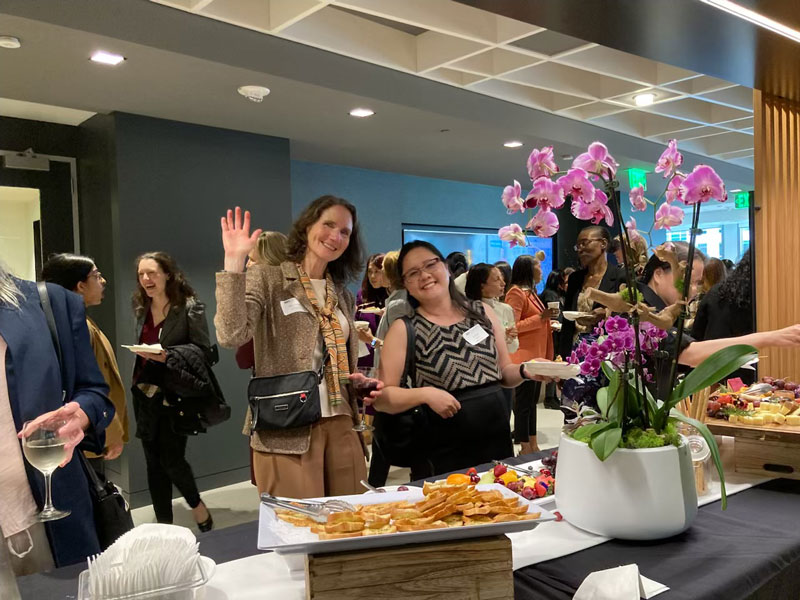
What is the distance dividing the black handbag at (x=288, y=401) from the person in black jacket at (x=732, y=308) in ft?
6.98

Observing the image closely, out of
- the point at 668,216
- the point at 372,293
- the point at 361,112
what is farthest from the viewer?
the point at 372,293

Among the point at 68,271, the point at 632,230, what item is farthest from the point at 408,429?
the point at 68,271

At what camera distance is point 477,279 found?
4867 millimetres

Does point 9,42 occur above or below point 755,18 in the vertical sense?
above

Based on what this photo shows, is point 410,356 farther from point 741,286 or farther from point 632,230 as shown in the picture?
point 741,286

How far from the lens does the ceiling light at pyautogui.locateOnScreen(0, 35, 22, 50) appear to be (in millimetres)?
3119

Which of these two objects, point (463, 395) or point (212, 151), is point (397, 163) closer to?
point (212, 151)

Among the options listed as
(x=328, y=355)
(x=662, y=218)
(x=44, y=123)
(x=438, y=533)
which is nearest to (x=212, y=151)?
(x=44, y=123)

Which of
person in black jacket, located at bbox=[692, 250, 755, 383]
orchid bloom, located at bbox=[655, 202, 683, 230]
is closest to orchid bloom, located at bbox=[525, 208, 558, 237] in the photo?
orchid bloom, located at bbox=[655, 202, 683, 230]

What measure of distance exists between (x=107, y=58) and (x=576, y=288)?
10.6 ft

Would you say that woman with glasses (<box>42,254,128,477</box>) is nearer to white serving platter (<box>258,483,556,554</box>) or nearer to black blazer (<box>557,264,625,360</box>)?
white serving platter (<box>258,483,556,554</box>)

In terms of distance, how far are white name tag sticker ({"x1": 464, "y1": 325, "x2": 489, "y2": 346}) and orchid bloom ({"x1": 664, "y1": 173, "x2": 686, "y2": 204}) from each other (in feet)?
3.08

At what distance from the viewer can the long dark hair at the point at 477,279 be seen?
4.82m

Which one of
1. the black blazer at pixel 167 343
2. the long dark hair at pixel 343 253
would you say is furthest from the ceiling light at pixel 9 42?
the long dark hair at pixel 343 253
